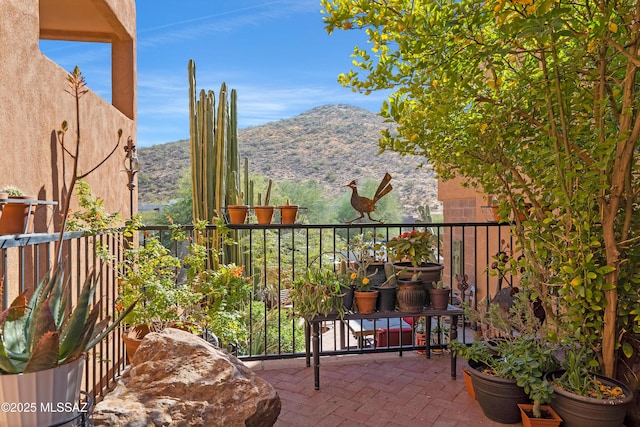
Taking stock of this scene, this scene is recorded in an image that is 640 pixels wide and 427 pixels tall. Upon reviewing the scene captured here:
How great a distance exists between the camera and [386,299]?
275 centimetres

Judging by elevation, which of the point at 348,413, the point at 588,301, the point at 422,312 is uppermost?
the point at 588,301

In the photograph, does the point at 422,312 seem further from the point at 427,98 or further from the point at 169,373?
the point at 169,373

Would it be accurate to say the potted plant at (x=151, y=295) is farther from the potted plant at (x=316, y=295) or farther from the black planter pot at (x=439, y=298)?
the black planter pot at (x=439, y=298)

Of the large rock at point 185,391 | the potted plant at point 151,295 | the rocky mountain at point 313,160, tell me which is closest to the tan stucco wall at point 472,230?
the potted plant at point 151,295

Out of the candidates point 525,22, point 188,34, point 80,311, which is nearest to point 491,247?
point 525,22

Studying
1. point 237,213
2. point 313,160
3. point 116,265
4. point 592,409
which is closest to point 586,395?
point 592,409

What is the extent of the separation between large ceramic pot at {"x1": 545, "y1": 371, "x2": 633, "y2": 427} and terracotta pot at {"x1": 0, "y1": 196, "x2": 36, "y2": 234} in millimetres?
2752

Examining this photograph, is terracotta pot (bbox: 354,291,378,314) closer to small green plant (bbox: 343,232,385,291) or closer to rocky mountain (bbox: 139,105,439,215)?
small green plant (bbox: 343,232,385,291)

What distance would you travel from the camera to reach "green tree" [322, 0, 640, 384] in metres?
1.89

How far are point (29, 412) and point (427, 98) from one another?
2146 millimetres

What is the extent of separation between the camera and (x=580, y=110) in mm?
2197

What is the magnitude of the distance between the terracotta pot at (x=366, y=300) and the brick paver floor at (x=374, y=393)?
48 centimetres

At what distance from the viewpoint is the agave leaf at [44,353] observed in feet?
3.60

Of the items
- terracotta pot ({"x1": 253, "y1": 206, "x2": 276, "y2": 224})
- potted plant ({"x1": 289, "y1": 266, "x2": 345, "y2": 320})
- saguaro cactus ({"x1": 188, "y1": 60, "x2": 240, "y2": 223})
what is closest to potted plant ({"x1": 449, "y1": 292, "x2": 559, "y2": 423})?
potted plant ({"x1": 289, "y1": 266, "x2": 345, "y2": 320})
